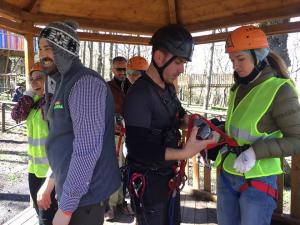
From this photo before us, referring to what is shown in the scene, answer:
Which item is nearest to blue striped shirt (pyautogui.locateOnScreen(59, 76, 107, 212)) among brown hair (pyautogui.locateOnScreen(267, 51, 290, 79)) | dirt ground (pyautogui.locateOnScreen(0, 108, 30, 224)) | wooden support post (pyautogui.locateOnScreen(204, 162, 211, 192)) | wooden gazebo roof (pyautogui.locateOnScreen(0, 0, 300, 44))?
brown hair (pyautogui.locateOnScreen(267, 51, 290, 79))

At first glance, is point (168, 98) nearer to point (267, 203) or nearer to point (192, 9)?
point (267, 203)

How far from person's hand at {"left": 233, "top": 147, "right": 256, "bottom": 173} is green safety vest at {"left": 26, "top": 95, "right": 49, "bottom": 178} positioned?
185 centimetres

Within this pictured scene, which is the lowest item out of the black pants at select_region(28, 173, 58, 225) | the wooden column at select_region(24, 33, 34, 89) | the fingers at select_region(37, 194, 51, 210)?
the black pants at select_region(28, 173, 58, 225)

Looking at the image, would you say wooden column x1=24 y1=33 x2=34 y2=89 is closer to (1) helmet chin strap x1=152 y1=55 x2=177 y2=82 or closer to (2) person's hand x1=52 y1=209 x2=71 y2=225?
(1) helmet chin strap x1=152 y1=55 x2=177 y2=82

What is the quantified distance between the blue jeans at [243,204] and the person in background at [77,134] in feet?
3.30

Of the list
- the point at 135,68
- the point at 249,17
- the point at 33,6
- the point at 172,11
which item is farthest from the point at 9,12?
the point at 249,17

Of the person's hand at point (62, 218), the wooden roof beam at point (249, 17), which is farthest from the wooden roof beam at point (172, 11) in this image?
the person's hand at point (62, 218)

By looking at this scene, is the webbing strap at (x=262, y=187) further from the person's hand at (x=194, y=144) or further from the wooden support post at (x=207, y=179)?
the wooden support post at (x=207, y=179)

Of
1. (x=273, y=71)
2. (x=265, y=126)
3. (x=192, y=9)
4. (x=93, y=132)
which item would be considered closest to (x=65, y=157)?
(x=93, y=132)

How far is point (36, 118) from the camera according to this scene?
3521 millimetres

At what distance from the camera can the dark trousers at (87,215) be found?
1.97 meters

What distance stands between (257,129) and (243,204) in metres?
0.56

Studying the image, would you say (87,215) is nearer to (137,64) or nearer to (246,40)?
(246,40)

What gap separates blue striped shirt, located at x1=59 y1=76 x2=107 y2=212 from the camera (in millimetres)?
1837
